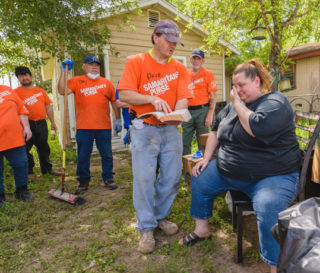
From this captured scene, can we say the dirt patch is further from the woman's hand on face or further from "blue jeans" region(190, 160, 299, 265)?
the woman's hand on face

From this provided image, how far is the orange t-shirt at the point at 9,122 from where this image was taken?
11.0ft

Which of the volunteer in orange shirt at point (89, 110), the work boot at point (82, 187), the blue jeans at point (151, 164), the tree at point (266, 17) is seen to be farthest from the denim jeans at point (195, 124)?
the tree at point (266, 17)

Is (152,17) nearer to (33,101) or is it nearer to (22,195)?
(33,101)

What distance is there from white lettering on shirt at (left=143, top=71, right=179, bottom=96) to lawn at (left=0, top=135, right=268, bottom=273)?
4.93ft

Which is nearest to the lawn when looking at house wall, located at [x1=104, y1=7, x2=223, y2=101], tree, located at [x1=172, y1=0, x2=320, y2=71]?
house wall, located at [x1=104, y1=7, x2=223, y2=101]

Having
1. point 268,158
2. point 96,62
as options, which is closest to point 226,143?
point 268,158

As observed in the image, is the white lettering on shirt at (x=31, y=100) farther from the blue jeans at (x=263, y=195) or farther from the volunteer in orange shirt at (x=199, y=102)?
the blue jeans at (x=263, y=195)

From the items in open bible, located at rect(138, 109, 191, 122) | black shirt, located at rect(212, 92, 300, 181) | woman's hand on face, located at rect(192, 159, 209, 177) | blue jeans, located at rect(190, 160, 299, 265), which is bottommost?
blue jeans, located at rect(190, 160, 299, 265)

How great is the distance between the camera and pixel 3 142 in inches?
132

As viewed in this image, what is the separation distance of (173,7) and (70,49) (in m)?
4.45

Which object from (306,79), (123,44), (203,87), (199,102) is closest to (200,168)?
(199,102)

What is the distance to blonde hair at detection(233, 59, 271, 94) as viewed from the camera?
2.07 m

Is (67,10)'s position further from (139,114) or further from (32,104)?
(139,114)

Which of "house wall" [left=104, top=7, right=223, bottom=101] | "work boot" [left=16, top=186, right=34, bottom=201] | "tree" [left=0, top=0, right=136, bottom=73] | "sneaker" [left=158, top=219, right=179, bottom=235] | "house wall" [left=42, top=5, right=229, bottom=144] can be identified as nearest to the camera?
"sneaker" [left=158, top=219, right=179, bottom=235]
